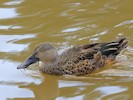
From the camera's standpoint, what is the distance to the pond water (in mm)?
7655

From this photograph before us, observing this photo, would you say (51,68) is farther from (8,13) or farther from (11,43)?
(8,13)

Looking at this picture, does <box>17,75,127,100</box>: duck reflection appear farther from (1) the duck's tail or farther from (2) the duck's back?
(1) the duck's tail

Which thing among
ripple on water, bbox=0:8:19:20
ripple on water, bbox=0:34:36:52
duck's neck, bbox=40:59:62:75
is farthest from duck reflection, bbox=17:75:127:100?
ripple on water, bbox=0:8:19:20

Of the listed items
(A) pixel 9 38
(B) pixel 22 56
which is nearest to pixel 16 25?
(A) pixel 9 38

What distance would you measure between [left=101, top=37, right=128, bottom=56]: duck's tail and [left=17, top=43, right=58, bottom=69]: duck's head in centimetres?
75

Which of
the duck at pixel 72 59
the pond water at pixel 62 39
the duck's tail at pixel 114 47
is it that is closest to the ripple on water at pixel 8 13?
the pond water at pixel 62 39

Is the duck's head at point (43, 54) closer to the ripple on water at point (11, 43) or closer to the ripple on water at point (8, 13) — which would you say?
the ripple on water at point (11, 43)

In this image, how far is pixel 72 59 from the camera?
8.38 m

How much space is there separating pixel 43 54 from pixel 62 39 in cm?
101

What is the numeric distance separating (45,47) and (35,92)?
891mm

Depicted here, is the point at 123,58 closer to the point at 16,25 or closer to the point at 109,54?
the point at 109,54

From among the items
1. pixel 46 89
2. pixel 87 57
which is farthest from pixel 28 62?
pixel 87 57

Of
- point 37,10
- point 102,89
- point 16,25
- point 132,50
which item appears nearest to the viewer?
point 102,89

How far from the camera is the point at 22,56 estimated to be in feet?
29.0
